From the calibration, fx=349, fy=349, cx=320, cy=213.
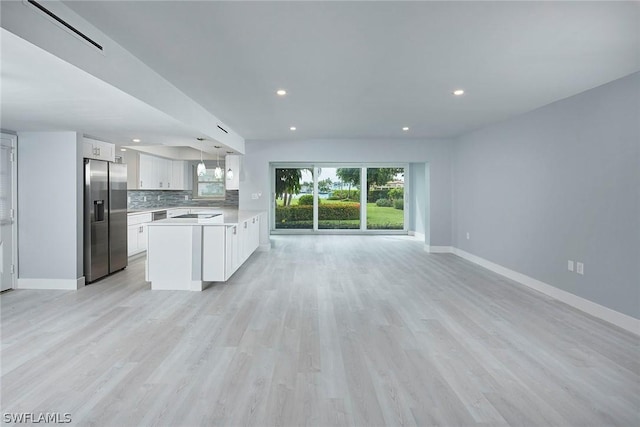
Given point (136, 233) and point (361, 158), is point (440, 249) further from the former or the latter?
point (136, 233)

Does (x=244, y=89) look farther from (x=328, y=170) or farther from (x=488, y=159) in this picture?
(x=328, y=170)

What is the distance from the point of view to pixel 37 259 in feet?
15.1

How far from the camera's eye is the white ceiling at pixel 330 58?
226cm

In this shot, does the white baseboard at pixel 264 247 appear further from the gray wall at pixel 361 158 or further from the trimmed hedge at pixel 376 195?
the trimmed hedge at pixel 376 195

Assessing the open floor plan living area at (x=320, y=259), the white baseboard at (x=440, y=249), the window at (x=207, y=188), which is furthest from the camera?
the window at (x=207, y=188)

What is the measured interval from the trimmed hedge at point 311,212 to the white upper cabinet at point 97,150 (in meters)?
5.50

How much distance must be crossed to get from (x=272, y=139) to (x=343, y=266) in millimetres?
3298

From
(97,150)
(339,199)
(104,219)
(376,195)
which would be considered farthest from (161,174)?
(376,195)

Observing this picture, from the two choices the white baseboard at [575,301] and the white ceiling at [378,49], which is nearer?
the white ceiling at [378,49]

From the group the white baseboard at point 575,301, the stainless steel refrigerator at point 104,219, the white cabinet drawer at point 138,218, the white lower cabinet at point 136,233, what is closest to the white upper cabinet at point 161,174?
the white cabinet drawer at point 138,218

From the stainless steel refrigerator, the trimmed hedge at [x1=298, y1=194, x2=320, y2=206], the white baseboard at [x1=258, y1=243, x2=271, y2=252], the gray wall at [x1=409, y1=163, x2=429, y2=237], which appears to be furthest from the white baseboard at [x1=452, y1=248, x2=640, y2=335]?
the stainless steel refrigerator

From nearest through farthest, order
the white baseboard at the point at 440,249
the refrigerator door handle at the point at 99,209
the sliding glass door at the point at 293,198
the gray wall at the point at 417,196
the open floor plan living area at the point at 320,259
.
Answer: the open floor plan living area at the point at 320,259 → the refrigerator door handle at the point at 99,209 → the white baseboard at the point at 440,249 → the gray wall at the point at 417,196 → the sliding glass door at the point at 293,198

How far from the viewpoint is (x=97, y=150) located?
16.7 feet

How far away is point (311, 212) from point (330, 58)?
7.56 m
